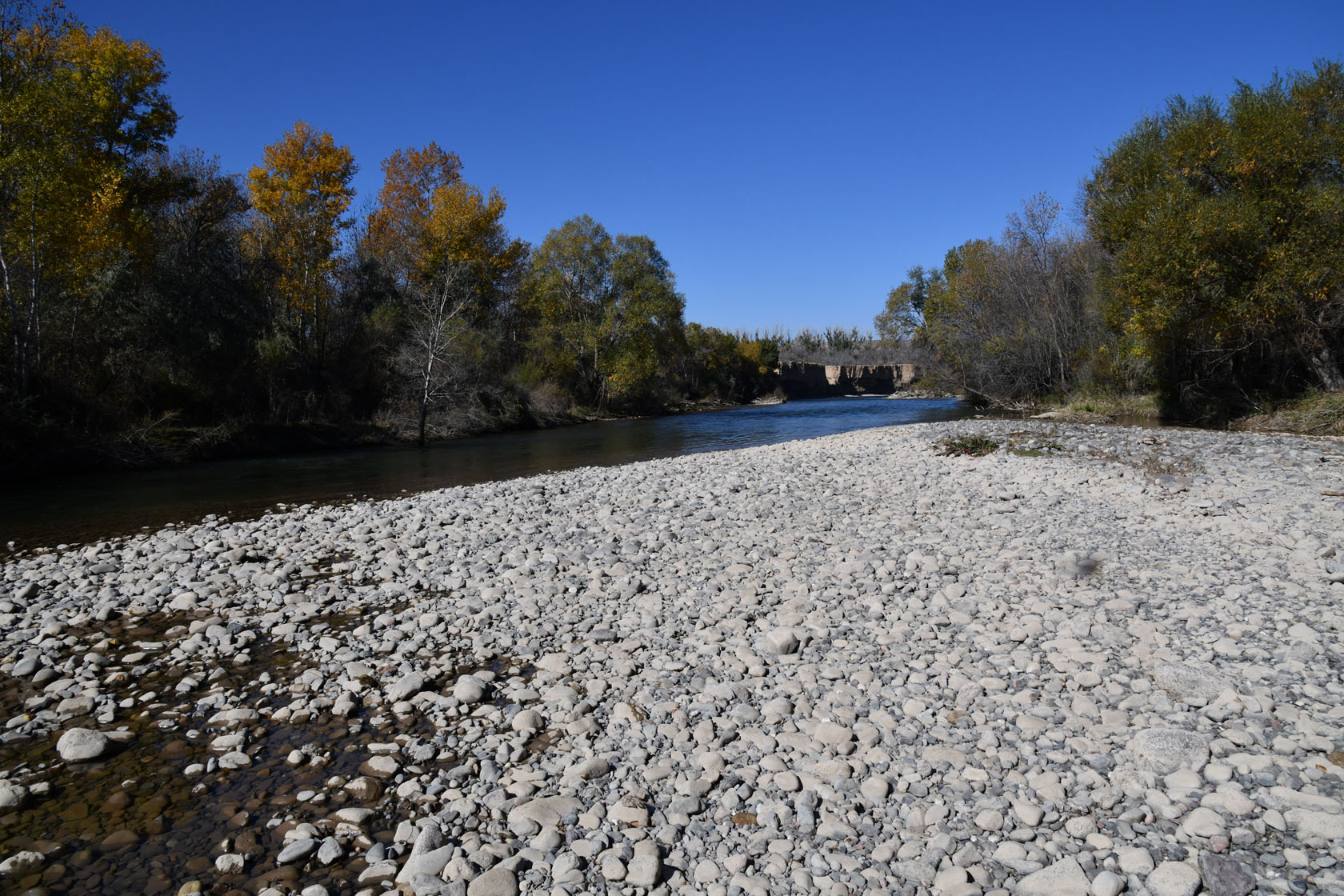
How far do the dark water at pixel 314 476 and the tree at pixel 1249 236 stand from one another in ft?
40.3

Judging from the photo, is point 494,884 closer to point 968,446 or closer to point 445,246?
point 968,446

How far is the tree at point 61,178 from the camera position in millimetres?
17375

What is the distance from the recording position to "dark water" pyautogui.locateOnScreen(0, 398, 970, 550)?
485 inches

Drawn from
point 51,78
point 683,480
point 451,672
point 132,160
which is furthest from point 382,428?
point 451,672

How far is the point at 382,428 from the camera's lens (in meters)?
28.2

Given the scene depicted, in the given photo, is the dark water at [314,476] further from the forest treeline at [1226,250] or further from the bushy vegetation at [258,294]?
the forest treeline at [1226,250]

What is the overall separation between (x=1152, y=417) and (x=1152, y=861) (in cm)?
2363

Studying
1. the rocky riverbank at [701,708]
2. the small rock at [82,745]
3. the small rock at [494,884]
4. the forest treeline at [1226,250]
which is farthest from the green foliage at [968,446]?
the small rock at [82,745]

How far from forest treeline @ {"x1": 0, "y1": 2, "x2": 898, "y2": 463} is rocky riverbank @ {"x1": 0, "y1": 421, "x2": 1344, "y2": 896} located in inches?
571

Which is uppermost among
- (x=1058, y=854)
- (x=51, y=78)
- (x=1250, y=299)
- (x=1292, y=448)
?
(x=51, y=78)

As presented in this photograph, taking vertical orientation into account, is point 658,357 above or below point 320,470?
above

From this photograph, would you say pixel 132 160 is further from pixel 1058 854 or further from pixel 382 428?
pixel 1058 854

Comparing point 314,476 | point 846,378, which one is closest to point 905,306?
point 846,378

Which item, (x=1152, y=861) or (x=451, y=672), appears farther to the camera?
(x=451, y=672)
